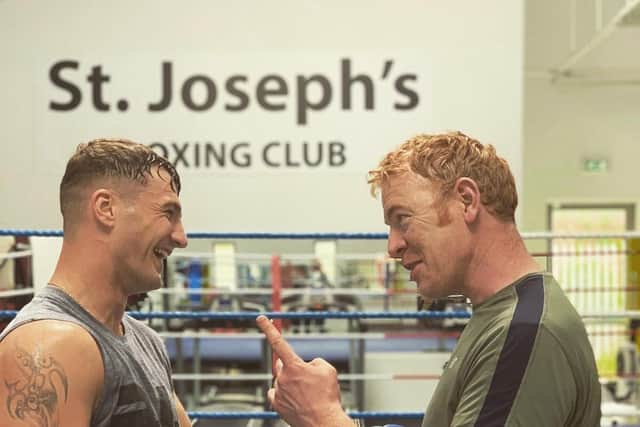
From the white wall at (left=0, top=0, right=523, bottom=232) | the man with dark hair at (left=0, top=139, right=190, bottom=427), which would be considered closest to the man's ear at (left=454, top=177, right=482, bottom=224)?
the man with dark hair at (left=0, top=139, right=190, bottom=427)

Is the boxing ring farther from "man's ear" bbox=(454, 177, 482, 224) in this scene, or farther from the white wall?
"man's ear" bbox=(454, 177, 482, 224)

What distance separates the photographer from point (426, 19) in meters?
4.87

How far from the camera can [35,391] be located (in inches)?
52.6

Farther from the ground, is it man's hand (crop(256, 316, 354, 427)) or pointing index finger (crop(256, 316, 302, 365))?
pointing index finger (crop(256, 316, 302, 365))

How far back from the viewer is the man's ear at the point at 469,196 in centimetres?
134

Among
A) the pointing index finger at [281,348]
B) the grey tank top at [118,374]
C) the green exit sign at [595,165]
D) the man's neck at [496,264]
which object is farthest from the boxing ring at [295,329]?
the man's neck at [496,264]

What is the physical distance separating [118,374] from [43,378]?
14cm

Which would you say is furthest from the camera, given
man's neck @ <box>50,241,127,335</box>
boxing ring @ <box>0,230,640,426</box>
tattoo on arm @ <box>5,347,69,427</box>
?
boxing ring @ <box>0,230,640,426</box>

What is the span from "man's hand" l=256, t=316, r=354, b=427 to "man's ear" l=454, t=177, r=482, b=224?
0.35 meters

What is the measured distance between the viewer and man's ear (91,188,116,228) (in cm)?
150

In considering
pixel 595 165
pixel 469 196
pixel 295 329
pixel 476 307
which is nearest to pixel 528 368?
pixel 476 307

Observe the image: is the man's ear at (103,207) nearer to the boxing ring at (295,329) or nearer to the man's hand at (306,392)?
the man's hand at (306,392)

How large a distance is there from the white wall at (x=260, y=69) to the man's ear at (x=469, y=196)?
3.52 m

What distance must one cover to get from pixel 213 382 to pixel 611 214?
6578 mm
